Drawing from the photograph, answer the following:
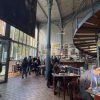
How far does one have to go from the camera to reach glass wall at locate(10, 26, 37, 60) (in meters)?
15.5

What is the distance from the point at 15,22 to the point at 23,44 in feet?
44.3

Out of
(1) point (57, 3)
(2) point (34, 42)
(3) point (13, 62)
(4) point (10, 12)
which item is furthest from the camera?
(2) point (34, 42)

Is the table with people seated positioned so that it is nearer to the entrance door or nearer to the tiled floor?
the tiled floor

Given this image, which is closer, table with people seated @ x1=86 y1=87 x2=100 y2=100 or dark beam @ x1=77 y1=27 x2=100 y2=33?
table with people seated @ x1=86 y1=87 x2=100 y2=100

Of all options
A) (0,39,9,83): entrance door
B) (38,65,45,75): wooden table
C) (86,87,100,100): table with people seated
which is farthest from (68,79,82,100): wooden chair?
(38,65,45,75): wooden table

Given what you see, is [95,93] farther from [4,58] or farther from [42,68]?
[42,68]

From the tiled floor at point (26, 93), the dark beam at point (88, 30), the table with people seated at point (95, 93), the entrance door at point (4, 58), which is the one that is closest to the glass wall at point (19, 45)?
the entrance door at point (4, 58)

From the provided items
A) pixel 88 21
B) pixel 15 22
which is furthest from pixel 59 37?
pixel 15 22

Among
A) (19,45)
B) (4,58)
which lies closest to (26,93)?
(4,58)

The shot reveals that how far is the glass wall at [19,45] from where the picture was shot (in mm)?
15543

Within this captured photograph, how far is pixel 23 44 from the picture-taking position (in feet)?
60.2

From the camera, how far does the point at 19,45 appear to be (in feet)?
56.2

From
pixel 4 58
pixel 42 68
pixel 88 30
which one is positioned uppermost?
pixel 88 30

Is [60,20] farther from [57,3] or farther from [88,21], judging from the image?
[88,21]
